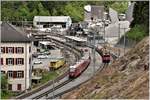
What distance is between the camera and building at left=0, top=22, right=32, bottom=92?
568 inches

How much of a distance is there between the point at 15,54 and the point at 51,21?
16.9 m

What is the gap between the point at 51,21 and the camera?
31.4m

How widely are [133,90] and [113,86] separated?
1.02 m

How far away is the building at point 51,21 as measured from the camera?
31.0 m

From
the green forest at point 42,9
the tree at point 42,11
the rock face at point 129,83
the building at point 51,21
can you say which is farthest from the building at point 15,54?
the tree at point 42,11

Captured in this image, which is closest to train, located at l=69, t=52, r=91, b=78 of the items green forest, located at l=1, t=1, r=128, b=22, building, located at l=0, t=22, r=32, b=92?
building, located at l=0, t=22, r=32, b=92

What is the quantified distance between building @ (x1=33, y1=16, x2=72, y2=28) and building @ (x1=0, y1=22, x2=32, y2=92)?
16.1m

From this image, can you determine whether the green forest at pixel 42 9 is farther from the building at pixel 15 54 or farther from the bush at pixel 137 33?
the building at pixel 15 54

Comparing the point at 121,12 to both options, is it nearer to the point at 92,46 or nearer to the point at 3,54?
the point at 92,46

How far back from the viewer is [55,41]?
81.3ft

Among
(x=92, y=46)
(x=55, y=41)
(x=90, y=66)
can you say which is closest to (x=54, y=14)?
(x=55, y=41)

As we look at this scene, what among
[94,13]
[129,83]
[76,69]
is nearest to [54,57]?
[76,69]

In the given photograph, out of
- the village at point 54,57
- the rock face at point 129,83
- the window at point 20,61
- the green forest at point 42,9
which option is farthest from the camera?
the green forest at point 42,9

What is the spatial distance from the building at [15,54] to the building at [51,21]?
16.1m
